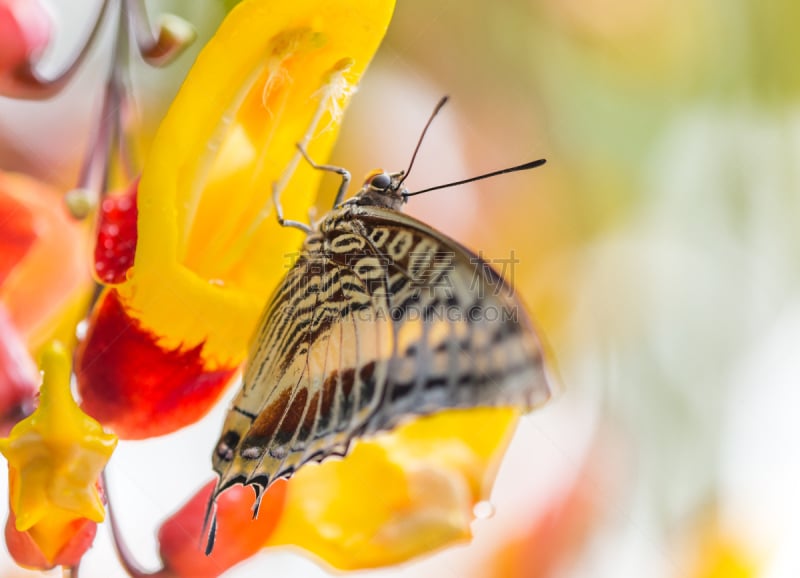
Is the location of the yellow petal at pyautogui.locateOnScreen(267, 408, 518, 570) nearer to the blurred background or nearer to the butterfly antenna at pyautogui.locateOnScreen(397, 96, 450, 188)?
the blurred background

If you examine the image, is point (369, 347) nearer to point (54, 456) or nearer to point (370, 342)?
point (370, 342)

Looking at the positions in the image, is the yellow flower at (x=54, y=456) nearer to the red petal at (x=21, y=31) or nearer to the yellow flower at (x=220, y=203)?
the yellow flower at (x=220, y=203)

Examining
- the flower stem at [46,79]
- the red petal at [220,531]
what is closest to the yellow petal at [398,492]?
the red petal at [220,531]

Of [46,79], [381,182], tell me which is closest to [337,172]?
[381,182]

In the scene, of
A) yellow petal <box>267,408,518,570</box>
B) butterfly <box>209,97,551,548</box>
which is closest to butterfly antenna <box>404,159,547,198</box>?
butterfly <box>209,97,551,548</box>

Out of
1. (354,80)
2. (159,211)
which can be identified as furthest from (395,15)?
(159,211)

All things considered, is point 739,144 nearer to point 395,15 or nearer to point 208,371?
point 395,15
